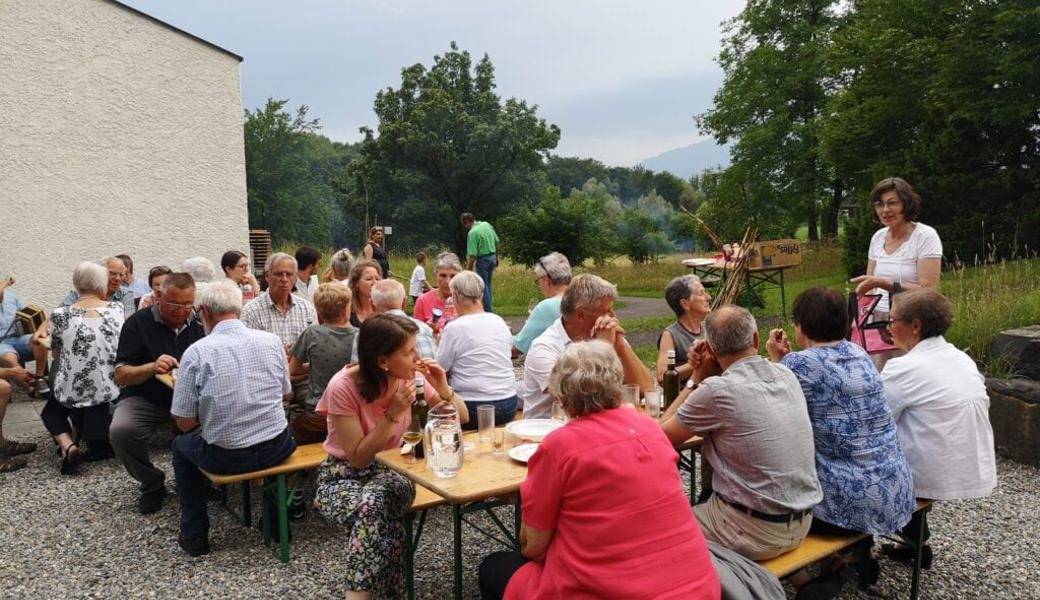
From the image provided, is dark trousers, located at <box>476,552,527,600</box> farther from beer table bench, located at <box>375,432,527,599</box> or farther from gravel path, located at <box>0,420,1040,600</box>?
gravel path, located at <box>0,420,1040,600</box>

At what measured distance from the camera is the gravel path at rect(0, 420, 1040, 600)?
3701 mm

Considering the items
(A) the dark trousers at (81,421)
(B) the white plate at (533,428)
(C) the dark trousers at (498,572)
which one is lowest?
(A) the dark trousers at (81,421)

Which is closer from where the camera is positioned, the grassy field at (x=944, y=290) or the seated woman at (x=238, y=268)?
the seated woman at (x=238, y=268)

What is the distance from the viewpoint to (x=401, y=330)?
9.87ft

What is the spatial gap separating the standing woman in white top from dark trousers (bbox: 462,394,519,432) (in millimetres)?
2549

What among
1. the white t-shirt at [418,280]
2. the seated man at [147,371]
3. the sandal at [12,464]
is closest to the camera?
the seated man at [147,371]

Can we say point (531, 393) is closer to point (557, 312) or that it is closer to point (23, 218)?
point (557, 312)

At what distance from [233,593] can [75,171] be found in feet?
26.2

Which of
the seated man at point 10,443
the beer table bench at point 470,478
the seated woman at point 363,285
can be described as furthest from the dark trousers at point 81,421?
the beer table bench at point 470,478

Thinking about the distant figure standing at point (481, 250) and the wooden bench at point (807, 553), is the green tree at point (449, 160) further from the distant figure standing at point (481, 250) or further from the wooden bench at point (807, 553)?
the wooden bench at point (807, 553)

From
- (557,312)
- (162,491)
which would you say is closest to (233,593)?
(162,491)

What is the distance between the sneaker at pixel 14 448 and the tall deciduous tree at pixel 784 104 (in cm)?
2663

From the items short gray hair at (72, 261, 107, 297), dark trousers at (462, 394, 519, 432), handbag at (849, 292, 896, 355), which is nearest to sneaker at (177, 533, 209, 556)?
dark trousers at (462, 394, 519, 432)

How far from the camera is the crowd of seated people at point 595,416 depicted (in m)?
2.22
